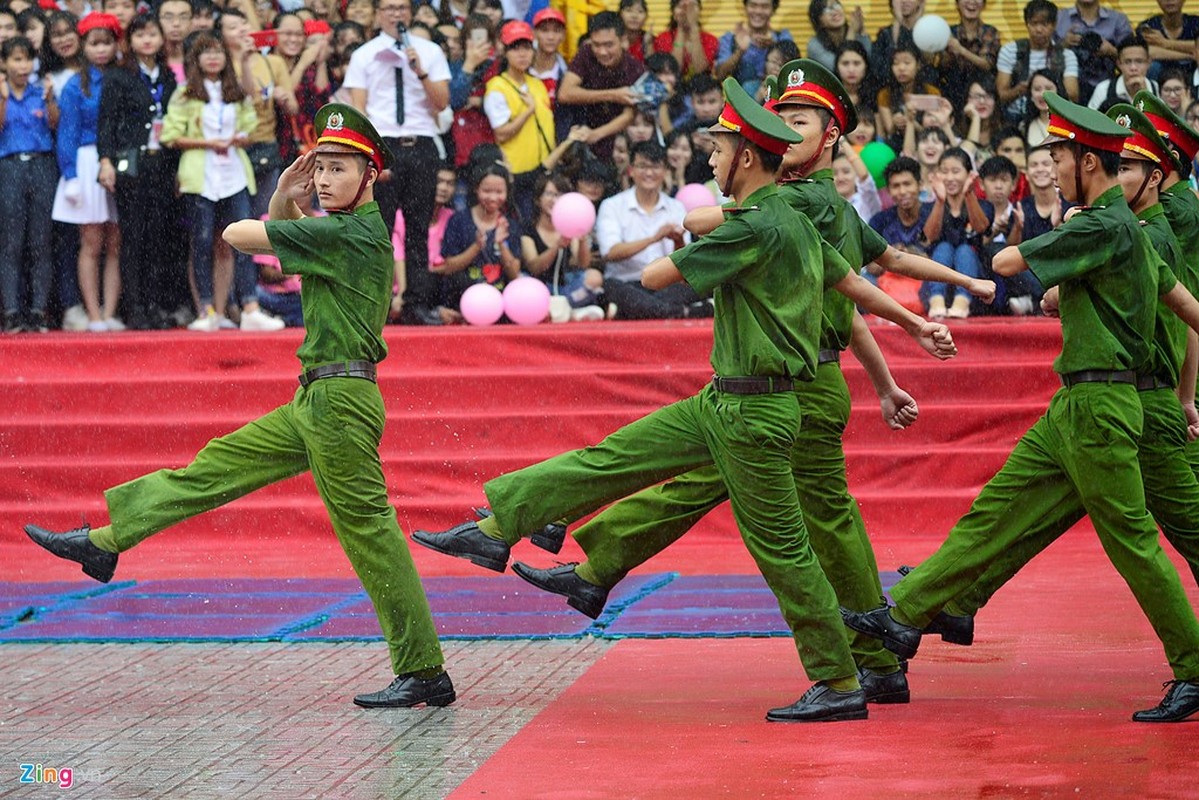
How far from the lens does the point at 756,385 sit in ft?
19.5

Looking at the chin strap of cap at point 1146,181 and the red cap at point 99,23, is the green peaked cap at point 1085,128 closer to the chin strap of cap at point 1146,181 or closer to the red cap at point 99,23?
the chin strap of cap at point 1146,181

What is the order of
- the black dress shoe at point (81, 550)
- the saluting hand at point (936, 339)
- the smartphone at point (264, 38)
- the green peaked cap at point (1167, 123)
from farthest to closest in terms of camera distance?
the smartphone at point (264, 38)
the green peaked cap at point (1167, 123)
the black dress shoe at point (81, 550)
the saluting hand at point (936, 339)

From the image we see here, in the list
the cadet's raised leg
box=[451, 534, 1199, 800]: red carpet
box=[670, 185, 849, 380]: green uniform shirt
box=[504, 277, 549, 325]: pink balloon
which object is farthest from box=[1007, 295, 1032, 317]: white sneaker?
the cadet's raised leg

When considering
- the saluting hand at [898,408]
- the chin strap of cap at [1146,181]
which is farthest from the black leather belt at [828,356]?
the chin strap of cap at [1146,181]

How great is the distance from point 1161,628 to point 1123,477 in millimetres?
512

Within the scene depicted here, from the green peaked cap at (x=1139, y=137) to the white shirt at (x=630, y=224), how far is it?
6142mm

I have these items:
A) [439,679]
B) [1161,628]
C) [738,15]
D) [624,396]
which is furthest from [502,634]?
[738,15]

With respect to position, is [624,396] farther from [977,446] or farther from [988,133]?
[988,133]

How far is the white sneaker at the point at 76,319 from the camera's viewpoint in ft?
42.4

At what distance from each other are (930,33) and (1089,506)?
785 centimetres

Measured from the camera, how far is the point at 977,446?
10.8 m

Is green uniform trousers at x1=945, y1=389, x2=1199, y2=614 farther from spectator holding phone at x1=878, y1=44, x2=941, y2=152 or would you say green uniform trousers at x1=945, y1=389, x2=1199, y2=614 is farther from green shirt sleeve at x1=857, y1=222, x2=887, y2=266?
spectator holding phone at x1=878, y1=44, x2=941, y2=152

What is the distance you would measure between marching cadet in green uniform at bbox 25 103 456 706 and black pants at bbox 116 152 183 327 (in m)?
6.32

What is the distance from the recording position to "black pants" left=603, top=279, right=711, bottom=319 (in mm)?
12477
